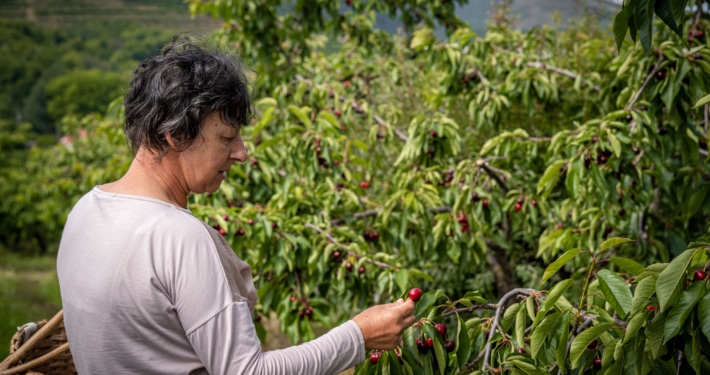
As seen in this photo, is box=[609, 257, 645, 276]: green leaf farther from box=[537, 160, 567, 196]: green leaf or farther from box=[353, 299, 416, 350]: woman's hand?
box=[537, 160, 567, 196]: green leaf

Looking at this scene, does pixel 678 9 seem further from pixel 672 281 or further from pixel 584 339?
pixel 584 339

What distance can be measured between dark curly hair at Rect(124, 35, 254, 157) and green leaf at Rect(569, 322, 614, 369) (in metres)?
0.86

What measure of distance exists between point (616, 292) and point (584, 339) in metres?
0.12

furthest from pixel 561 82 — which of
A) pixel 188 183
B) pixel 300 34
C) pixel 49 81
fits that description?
pixel 49 81

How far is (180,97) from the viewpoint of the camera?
1267 mm

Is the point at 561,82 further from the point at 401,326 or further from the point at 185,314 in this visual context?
the point at 185,314

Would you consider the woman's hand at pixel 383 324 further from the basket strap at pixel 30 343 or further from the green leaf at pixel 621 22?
the basket strap at pixel 30 343

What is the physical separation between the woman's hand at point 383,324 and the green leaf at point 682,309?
524 millimetres

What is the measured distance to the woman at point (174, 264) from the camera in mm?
1165

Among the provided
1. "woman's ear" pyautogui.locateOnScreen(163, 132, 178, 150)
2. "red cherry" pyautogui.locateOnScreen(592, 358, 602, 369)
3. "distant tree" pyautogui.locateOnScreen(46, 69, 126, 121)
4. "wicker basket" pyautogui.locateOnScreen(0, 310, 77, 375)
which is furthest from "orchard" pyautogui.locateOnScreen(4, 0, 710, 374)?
"distant tree" pyautogui.locateOnScreen(46, 69, 126, 121)

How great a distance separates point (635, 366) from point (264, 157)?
2.39 metres

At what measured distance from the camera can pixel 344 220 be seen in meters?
3.39

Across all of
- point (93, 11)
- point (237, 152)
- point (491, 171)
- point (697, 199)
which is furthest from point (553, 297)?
point (93, 11)

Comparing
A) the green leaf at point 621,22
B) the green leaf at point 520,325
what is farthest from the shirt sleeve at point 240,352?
the green leaf at point 621,22
